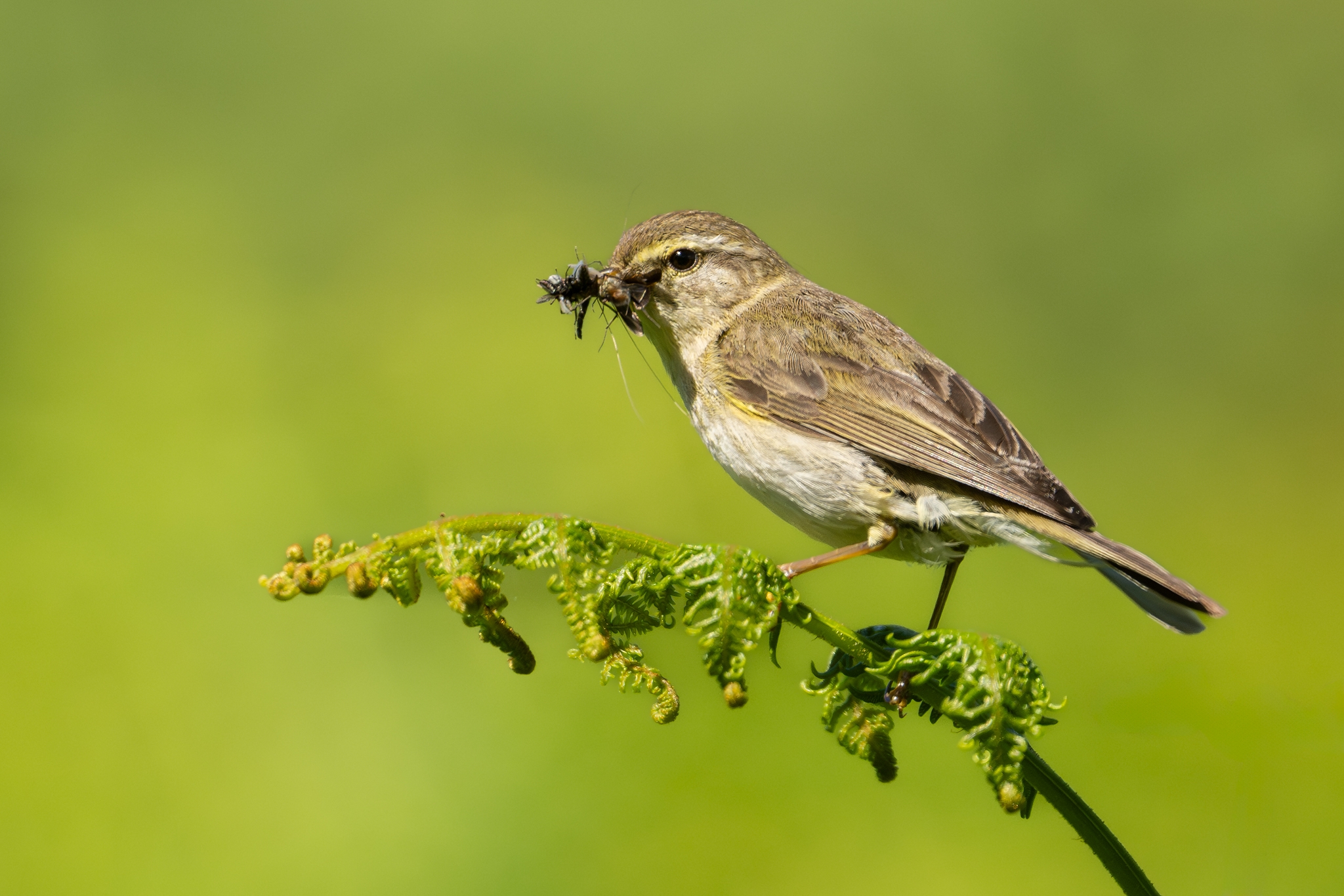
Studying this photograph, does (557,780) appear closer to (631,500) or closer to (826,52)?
(631,500)

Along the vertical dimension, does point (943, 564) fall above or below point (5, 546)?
above

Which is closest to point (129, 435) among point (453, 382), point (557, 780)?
point (453, 382)

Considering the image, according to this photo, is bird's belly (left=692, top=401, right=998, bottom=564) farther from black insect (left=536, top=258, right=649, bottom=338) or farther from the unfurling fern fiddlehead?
the unfurling fern fiddlehead

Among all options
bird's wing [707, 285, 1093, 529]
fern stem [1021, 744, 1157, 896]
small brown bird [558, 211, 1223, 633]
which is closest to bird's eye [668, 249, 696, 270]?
small brown bird [558, 211, 1223, 633]

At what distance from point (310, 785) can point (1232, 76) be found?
7.52 metres

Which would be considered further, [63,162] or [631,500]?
[63,162]

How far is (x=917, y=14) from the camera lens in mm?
9148

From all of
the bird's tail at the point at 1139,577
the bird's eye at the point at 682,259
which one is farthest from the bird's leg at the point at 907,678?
the bird's eye at the point at 682,259

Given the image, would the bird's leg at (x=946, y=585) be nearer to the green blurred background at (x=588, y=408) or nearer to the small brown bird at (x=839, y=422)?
the small brown bird at (x=839, y=422)

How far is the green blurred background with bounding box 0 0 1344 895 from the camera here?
14.4 feet

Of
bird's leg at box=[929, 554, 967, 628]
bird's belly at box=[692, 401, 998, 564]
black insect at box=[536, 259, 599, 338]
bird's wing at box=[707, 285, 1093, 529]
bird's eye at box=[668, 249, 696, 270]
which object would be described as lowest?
bird's leg at box=[929, 554, 967, 628]

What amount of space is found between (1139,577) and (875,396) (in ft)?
3.69

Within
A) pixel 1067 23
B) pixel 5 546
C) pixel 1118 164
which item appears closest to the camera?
pixel 5 546

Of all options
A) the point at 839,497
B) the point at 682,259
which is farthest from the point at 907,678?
the point at 682,259
